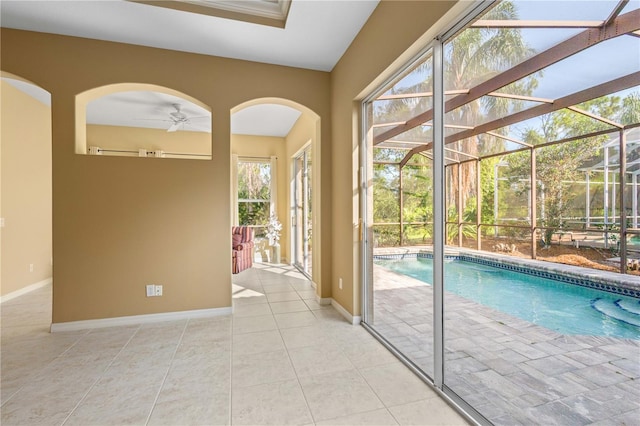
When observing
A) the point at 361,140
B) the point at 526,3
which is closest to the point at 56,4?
the point at 361,140

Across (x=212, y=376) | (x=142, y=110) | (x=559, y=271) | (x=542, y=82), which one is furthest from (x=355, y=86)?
(x=142, y=110)

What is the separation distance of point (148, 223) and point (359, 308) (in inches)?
103

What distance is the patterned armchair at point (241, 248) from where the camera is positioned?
561 centimetres

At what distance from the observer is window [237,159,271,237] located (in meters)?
6.96

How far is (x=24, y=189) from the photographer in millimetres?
4379

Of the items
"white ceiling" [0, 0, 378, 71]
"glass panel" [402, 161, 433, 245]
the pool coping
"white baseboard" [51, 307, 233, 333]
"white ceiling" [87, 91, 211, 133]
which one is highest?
"white ceiling" [0, 0, 378, 71]

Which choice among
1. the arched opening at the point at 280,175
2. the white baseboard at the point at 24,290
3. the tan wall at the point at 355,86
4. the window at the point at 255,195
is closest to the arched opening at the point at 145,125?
the arched opening at the point at 280,175

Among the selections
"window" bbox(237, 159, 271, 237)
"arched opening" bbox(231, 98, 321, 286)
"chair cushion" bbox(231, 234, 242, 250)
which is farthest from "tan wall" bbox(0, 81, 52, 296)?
"window" bbox(237, 159, 271, 237)

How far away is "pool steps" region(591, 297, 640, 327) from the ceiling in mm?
2714

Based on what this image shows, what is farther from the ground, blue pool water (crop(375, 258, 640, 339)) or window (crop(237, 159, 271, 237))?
window (crop(237, 159, 271, 237))

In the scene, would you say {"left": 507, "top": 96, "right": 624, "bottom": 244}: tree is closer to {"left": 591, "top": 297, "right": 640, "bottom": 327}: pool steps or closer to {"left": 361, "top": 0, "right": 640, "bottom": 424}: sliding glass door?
{"left": 361, "top": 0, "right": 640, "bottom": 424}: sliding glass door

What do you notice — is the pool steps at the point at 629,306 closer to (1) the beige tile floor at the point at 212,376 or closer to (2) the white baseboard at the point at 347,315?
(1) the beige tile floor at the point at 212,376

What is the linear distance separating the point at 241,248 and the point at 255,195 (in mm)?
1692

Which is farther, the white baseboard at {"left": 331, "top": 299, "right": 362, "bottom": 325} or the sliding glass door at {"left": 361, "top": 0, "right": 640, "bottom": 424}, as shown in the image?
the white baseboard at {"left": 331, "top": 299, "right": 362, "bottom": 325}
